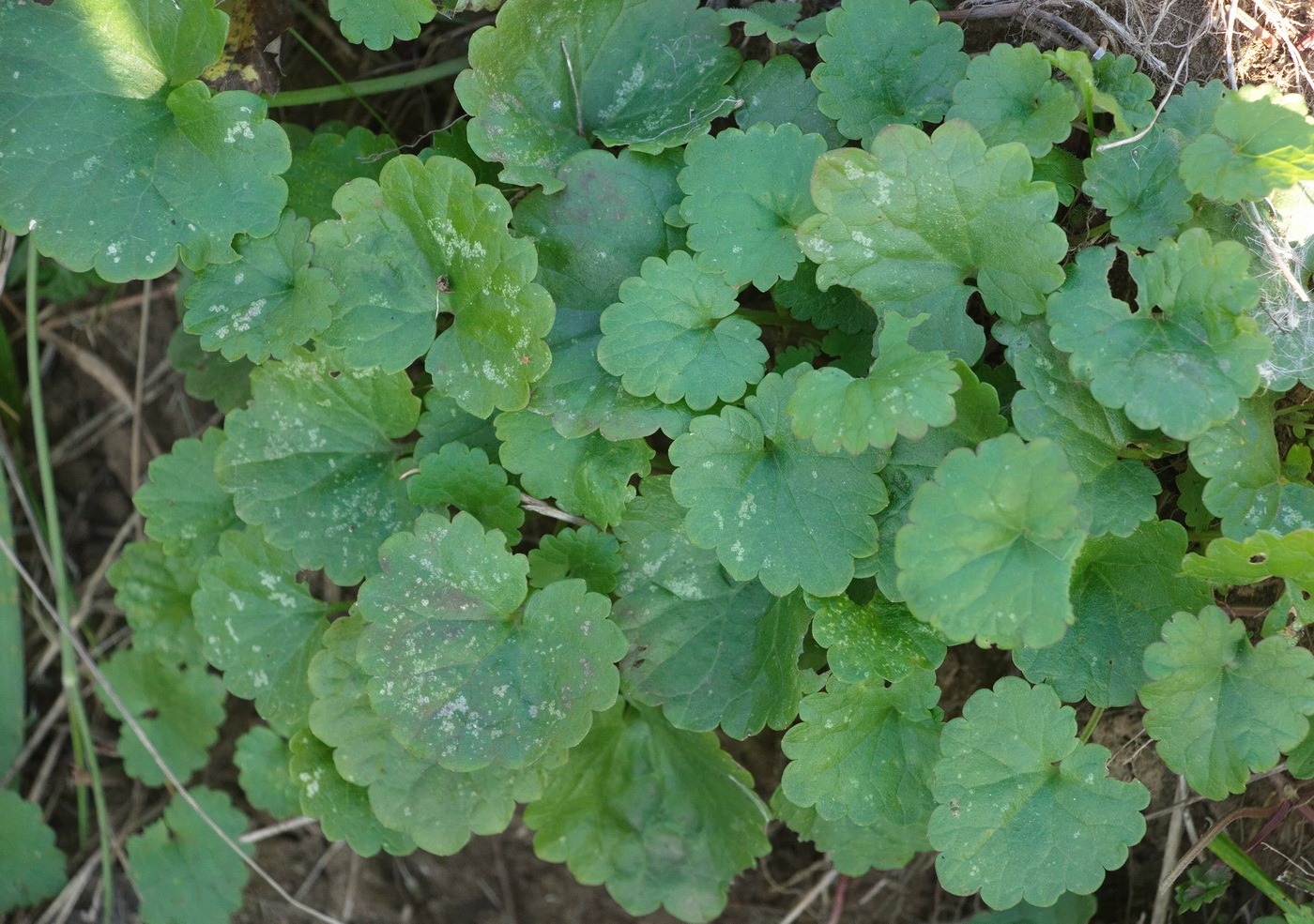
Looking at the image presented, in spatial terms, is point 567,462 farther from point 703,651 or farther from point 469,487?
point 703,651

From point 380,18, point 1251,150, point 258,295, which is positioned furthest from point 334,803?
point 1251,150

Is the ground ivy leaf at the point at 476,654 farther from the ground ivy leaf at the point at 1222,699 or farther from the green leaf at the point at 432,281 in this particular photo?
the ground ivy leaf at the point at 1222,699

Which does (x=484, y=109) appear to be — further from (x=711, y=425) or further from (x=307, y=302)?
(x=711, y=425)

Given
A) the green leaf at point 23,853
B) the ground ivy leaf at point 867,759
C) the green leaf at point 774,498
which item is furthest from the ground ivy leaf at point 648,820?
the green leaf at point 23,853

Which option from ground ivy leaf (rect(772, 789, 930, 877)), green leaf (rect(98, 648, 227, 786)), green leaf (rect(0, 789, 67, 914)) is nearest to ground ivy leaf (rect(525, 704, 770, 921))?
ground ivy leaf (rect(772, 789, 930, 877))

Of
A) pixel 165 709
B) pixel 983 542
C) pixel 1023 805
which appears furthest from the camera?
pixel 165 709

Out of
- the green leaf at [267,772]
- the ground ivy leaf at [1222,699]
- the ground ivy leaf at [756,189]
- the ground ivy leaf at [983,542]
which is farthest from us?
the green leaf at [267,772]

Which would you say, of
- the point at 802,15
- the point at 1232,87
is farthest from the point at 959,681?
the point at 802,15
